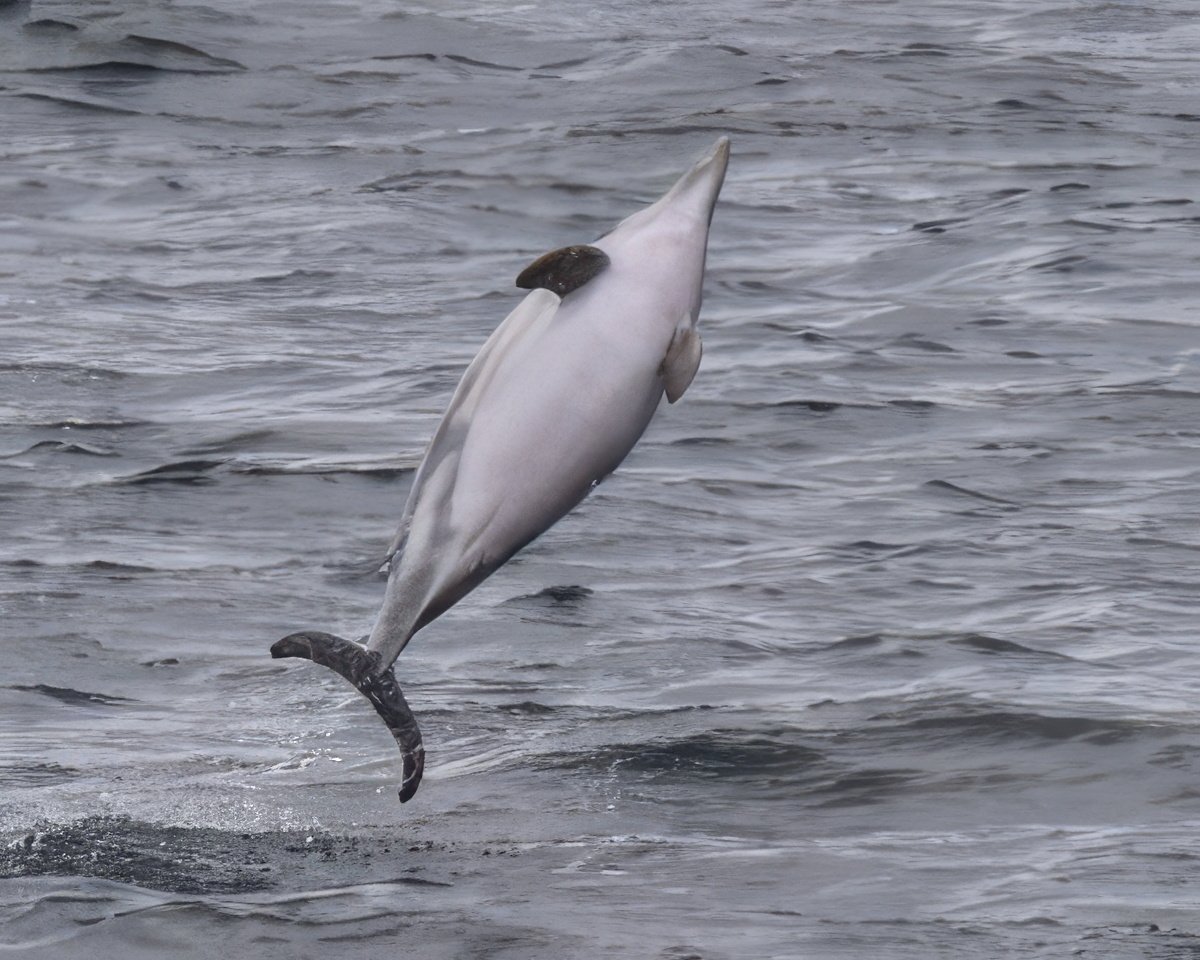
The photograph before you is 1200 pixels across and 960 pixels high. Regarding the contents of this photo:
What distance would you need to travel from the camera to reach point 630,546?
9.20m

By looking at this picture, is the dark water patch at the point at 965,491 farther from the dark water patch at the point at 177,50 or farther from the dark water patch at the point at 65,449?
the dark water patch at the point at 177,50

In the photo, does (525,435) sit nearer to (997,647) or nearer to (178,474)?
(997,647)

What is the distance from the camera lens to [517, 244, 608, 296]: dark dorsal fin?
474cm

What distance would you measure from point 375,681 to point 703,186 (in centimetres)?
135

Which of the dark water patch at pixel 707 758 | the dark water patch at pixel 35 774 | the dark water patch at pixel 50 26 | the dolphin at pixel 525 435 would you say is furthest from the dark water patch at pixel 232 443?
the dark water patch at pixel 50 26

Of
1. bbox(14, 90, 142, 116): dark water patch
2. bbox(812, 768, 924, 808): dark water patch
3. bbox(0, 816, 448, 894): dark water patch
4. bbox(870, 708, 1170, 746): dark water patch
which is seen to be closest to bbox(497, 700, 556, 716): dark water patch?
bbox(870, 708, 1170, 746): dark water patch

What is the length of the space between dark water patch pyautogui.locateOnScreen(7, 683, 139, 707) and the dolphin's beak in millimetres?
2961

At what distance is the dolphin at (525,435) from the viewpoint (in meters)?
4.58

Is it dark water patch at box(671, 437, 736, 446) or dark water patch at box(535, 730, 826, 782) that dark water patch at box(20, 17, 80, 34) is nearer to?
dark water patch at box(671, 437, 736, 446)

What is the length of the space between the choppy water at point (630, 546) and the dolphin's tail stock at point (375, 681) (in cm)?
61

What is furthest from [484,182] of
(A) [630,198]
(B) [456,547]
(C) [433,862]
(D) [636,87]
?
(B) [456,547]

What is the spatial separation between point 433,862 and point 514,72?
16578 mm

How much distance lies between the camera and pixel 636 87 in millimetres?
20922

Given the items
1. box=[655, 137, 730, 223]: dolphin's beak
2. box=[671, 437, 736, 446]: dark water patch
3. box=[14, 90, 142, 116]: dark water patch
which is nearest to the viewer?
box=[655, 137, 730, 223]: dolphin's beak
